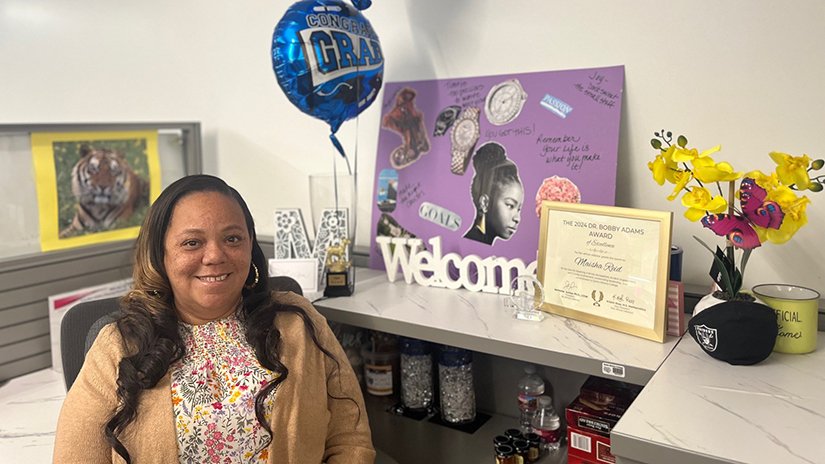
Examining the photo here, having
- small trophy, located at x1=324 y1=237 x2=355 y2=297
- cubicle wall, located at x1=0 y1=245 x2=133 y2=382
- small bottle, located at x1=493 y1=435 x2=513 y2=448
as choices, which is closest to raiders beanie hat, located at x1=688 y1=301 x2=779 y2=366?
small bottle, located at x1=493 y1=435 x2=513 y2=448

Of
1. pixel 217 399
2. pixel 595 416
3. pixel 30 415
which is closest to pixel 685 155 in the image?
pixel 595 416

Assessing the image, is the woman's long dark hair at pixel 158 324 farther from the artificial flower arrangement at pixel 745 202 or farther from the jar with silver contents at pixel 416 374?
the artificial flower arrangement at pixel 745 202

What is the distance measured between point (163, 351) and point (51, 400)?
31.4 inches

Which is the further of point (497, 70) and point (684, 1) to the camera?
point (497, 70)

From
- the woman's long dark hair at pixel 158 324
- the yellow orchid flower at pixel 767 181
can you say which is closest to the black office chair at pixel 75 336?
the woman's long dark hair at pixel 158 324

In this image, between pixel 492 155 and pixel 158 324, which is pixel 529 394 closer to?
pixel 492 155

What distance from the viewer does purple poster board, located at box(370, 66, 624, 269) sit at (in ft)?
5.34

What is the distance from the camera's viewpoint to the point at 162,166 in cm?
236

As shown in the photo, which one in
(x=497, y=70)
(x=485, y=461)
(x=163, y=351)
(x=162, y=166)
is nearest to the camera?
(x=163, y=351)

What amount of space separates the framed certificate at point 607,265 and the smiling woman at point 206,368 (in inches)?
22.3

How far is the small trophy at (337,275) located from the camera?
1760 mm

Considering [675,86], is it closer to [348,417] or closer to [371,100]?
[371,100]

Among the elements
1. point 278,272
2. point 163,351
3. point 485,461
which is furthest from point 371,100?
point 485,461

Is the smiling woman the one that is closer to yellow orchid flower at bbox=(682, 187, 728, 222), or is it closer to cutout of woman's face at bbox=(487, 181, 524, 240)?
cutout of woman's face at bbox=(487, 181, 524, 240)
